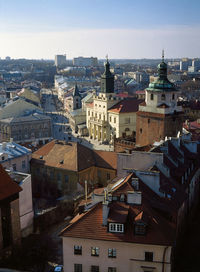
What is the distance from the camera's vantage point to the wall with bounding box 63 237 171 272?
24641 mm

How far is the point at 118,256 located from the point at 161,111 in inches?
1316

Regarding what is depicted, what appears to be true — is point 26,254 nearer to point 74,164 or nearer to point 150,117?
point 74,164

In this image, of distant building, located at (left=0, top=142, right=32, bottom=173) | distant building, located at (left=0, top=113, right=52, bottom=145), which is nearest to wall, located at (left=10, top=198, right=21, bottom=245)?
distant building, located at (left=0, top=142, right=32, bottom=173)

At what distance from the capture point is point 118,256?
25.1 m

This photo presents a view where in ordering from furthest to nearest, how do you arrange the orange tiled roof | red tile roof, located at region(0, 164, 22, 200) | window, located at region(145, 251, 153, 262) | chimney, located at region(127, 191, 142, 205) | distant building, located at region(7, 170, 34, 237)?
distant building, located at region(7, 170, 34, 237) < red tile roof, located at region(0, 164, 22, 200) < chimney, located at region(127, 191, 142, 205) < window, located at region(145, 251, 153, 262) < the orange tiled roof

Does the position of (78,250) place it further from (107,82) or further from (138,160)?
(107,82)

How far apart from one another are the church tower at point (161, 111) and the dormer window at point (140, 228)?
3154 centimetres

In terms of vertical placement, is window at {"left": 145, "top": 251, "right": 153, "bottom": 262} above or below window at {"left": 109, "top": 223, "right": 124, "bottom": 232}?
below

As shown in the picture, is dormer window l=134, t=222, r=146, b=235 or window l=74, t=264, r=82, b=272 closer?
dormer window l=134, t=222, r=146, b=235

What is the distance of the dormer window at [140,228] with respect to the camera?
24.4m

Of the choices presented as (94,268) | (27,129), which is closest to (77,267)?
(94,268)

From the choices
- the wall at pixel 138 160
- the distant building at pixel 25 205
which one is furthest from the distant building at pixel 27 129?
the wall at pixel 138 160

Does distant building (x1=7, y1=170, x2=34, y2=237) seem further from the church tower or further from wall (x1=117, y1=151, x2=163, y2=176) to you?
the church tower

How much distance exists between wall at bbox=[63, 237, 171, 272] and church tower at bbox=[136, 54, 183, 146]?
1248 inches
